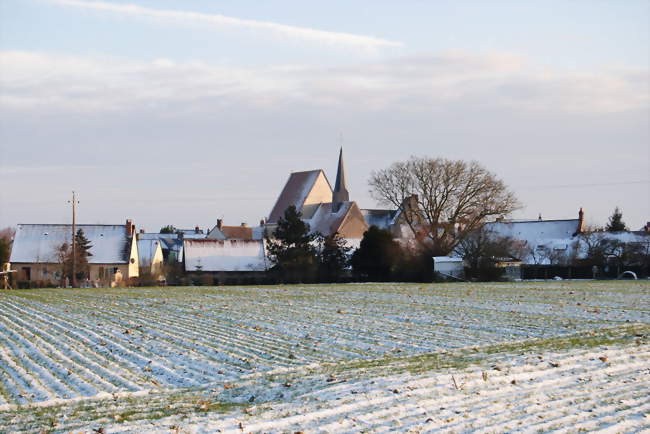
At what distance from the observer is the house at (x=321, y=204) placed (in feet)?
297

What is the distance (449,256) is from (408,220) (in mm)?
5615

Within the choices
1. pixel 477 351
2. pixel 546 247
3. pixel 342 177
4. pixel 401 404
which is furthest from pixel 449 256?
pixel 401 404

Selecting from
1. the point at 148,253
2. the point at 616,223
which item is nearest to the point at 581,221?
the point at 616,223

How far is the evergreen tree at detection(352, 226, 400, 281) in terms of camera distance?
5906cm

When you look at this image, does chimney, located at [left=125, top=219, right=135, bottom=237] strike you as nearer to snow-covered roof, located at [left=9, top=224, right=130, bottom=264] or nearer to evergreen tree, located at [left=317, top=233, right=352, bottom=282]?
snow-covered roof, located at [left=9, top=224, right=130, bottom=264]

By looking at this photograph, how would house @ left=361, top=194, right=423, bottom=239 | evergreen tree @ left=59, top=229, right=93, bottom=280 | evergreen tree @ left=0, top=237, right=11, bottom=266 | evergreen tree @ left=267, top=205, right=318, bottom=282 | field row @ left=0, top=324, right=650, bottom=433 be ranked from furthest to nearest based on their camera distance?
house @ left=361, top=194, right=423, bottom=239, evergreen tree @ left=59, top=229, right=93, bottom=280, evergreen tree @ left=267, top=205, right=318, bottom=282, evergreen tree @ left=0, top=237, right=11, bottom=266, field row @ left=0, top=324, right=650, bottom=433

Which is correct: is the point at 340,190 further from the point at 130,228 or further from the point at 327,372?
the point at 327,372

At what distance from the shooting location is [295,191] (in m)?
99.4

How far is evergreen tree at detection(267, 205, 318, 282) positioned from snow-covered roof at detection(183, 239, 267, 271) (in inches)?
293

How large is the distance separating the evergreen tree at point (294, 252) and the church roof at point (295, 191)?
3557cm

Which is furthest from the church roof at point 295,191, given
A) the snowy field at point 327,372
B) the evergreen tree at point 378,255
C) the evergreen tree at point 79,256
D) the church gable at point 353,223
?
the snowy field at point 327,372

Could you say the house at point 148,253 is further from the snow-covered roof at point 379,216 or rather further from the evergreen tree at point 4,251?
the snow-covered roof at point 379,216

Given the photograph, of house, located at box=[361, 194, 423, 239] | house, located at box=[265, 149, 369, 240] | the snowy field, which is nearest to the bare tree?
house, located at box=[361, 194, 423, 239]

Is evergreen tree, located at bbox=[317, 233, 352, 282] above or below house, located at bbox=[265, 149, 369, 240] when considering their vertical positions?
below
